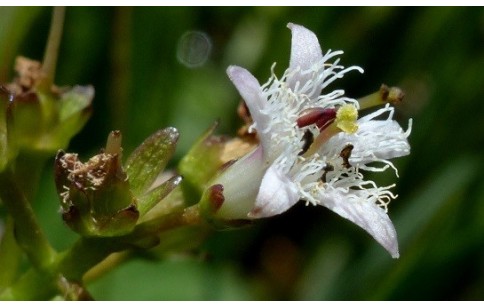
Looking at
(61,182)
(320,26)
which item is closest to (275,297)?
(320,26)

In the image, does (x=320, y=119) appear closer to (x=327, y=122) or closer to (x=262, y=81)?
(x=327, y=122)

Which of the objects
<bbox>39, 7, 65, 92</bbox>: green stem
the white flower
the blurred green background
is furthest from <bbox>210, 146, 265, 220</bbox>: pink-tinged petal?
the blurred green background

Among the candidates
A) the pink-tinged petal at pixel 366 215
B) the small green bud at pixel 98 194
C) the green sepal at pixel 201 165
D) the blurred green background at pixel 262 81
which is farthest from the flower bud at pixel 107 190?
the blurred green background at pixel 262 81

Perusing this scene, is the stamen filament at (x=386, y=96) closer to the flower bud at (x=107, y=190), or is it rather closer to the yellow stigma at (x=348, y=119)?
the yellow stigma at (x=348, y=119)

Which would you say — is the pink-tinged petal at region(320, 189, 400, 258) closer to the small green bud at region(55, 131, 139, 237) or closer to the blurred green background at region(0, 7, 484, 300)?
the small green bud at region(55, 131, 139, 237)

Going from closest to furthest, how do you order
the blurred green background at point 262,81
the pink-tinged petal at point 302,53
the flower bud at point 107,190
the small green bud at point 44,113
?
the flower bud at point 107,190
the pink-tinged petal at point 302,53
the small green bud at point 44,113
the blurred green background at point 262,81
